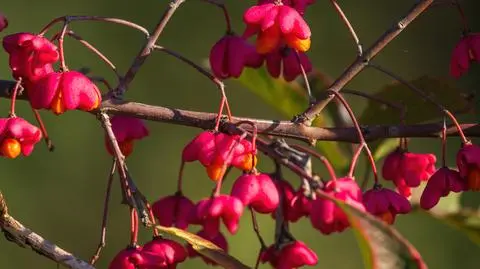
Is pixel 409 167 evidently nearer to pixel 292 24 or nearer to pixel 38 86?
pixel 292 24

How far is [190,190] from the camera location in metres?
3.23

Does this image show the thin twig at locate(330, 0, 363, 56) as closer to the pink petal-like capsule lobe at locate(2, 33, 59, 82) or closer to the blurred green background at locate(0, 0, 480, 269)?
the pink petal-like capsule lobe at locate(2, 33, 59, 82)

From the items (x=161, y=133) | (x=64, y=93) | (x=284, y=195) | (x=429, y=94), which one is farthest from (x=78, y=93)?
(x=161, y=133)

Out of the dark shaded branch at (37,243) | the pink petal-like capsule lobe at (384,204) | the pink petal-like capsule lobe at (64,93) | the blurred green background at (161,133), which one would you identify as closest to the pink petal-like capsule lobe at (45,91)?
the pink petal-like capsule lobe at (64,93)

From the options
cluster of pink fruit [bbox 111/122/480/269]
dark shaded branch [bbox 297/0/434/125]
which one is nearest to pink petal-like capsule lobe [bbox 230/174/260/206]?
cluster of pink fruit [bbox 111/122/480/269]

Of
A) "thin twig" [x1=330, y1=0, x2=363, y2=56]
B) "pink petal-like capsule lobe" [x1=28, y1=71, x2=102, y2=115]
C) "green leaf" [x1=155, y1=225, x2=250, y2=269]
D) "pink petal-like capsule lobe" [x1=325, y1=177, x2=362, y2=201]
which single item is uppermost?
"thin twig" [x1=330, y1=0, x2=363, y2=56]

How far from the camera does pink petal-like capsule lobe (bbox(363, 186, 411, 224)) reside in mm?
1122

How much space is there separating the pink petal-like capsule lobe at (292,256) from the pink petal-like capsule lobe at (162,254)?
13 cm

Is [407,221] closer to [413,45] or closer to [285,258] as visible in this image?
[413,45]

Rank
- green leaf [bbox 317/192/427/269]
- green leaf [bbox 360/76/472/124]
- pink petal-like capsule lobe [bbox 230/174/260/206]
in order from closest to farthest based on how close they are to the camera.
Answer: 1. green leaf [bbox 317/192/427/269]
2. pink petal-like capsule lobe [bbox 230/174/260/206]
3. green leaf [bbox 360/76/472/124]

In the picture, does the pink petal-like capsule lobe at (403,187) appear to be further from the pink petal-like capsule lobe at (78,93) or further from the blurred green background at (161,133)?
the blurred green background at (161,133)

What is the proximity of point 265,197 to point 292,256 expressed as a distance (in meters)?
0.13

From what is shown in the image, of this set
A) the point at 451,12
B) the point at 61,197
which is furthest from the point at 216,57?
the point at 451,12

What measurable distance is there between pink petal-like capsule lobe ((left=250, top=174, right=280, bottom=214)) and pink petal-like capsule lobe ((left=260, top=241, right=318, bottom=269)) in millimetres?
105
